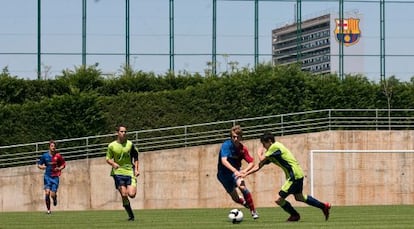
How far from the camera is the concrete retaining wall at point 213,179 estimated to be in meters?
37.0

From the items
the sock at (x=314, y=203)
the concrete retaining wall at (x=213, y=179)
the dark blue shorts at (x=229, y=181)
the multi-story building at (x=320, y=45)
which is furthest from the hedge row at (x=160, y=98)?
the sock at (x=314, y=203)

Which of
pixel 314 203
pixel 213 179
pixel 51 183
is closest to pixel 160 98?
pixel 213 179

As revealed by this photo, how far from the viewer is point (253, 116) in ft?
134

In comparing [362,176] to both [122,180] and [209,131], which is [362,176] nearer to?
[209,131]

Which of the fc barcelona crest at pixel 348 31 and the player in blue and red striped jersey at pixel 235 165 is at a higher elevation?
the fc barcelona crest at pixel 348 31

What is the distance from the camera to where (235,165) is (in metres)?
21.5

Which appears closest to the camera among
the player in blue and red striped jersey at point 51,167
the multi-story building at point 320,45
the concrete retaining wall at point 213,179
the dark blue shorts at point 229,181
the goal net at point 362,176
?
the dark blue shorts at point 229,181

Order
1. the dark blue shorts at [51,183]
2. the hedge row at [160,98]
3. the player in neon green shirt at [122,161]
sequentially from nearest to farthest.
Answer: the player in neon green shirt at [122,161] < the dark blue shorts at [51,183] < the hedge row at [160,98]

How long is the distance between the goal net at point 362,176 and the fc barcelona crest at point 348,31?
9462 mm

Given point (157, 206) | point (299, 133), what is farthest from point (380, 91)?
point (157, 206)

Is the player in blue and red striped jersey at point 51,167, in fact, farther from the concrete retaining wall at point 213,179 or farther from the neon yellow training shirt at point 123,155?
the neon yellow training shirt at point 123,155

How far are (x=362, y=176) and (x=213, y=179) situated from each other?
536 cm

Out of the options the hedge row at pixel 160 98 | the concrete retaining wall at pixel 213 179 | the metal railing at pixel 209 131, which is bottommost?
the concrete retaining wall at pixel 213 179

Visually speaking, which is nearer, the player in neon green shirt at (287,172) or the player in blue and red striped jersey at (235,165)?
the player in neon green shirt at (287,172)
